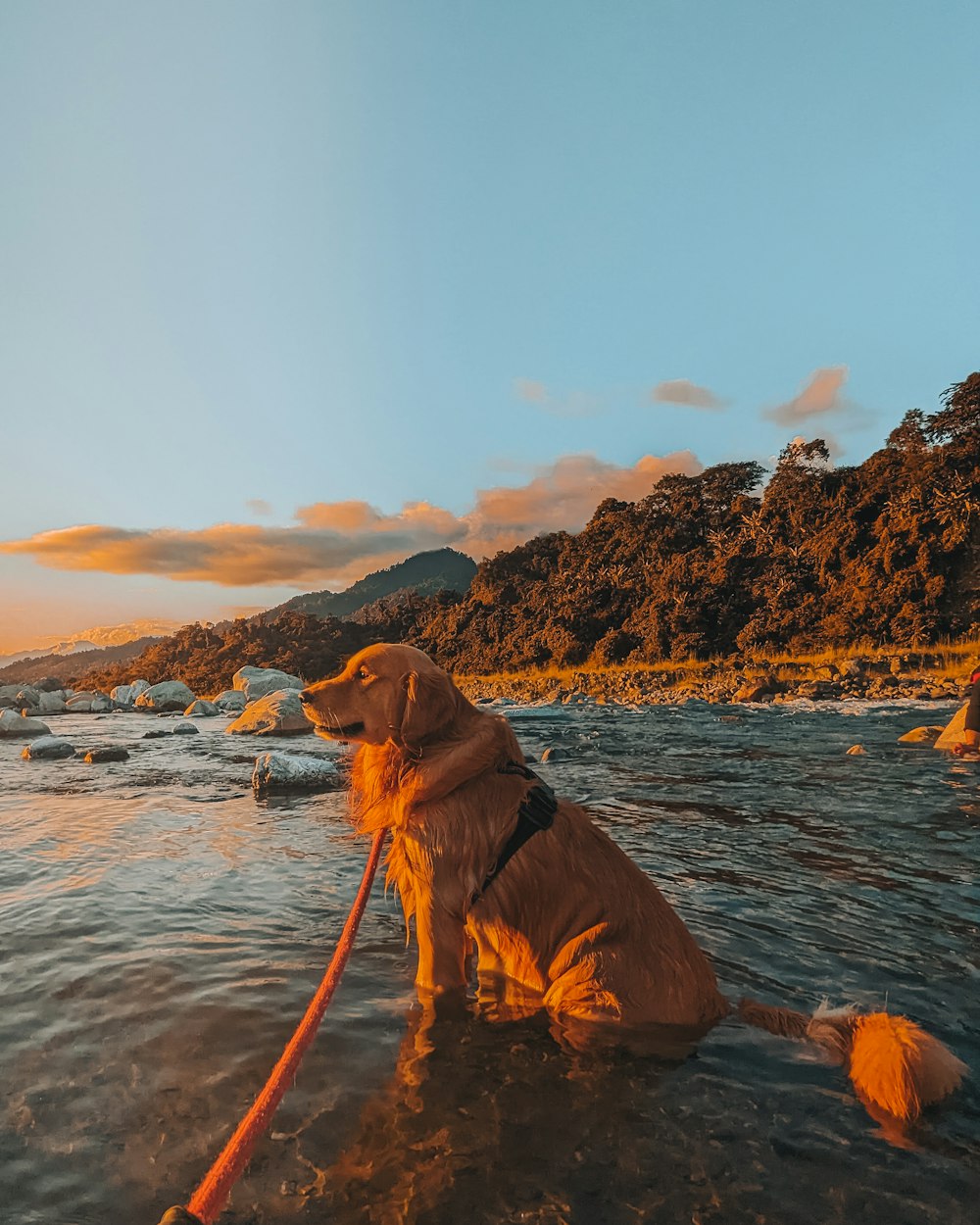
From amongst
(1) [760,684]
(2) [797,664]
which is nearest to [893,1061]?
(1) [760,684]

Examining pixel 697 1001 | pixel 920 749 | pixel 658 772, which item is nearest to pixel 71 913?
pixel 697 1001

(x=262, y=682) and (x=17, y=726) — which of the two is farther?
(x=262, y=682)

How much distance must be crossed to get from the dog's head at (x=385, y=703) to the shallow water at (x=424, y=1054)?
4.97 feet

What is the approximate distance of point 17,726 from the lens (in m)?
20.2

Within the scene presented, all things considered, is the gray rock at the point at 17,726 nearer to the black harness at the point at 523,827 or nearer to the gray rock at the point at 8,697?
the black harness at the point at 523,827

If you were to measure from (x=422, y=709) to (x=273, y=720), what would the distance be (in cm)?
1679

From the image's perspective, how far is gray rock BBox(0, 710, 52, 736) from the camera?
2012 centimetres

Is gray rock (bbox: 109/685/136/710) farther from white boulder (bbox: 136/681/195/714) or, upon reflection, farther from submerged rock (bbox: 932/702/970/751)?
submerged rock (bbox: 932/702/970/751)

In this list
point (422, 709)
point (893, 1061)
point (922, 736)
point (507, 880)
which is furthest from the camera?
point (922, 736)

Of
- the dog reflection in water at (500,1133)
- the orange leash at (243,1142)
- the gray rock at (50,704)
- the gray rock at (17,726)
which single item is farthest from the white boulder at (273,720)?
the gray rock at (50,704)

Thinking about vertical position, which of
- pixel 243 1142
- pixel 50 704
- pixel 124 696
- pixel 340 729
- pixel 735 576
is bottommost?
pixel 124 696

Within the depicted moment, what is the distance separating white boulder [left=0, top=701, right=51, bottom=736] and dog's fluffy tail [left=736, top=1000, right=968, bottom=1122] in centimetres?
2337

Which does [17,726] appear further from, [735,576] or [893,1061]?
[735,576]

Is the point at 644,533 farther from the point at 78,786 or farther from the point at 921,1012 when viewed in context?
the point at 921,1012
